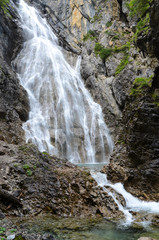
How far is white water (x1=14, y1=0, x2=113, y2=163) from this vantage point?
74.8 feet

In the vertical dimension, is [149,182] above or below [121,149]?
below

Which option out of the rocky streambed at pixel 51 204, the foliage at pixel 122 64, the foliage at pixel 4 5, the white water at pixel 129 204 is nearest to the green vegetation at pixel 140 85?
the white water at pixel 129 204

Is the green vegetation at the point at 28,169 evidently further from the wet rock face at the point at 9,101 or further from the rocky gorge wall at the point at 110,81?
the wet rock face at the point at 9,101

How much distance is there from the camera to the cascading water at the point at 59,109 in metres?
22.8

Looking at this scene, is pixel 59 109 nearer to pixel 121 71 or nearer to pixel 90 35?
pixel 121 71

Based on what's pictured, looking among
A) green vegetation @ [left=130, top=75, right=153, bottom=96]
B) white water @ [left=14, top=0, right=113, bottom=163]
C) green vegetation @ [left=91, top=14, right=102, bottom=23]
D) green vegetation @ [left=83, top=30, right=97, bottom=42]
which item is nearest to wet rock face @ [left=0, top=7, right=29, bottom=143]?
white water @ [left=14, top=0, right=113, bottom=163]

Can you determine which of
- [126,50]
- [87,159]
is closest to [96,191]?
[87,159]

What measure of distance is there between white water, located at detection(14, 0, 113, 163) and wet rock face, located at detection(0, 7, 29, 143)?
1.20 m

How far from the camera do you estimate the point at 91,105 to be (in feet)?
97.0

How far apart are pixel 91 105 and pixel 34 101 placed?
8.82 m

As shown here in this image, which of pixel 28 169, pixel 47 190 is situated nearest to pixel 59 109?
pixel 28 169

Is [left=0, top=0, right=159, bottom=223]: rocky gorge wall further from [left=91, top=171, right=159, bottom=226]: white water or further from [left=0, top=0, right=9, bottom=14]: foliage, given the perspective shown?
[left=0, top=0, right=9, bottom=14]: foliage

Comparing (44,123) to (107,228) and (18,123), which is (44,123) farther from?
(107,228)

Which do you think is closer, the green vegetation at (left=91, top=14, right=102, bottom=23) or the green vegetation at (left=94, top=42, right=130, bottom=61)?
the green vegetation at (left=94, top=42, right=130, bottom=61)
